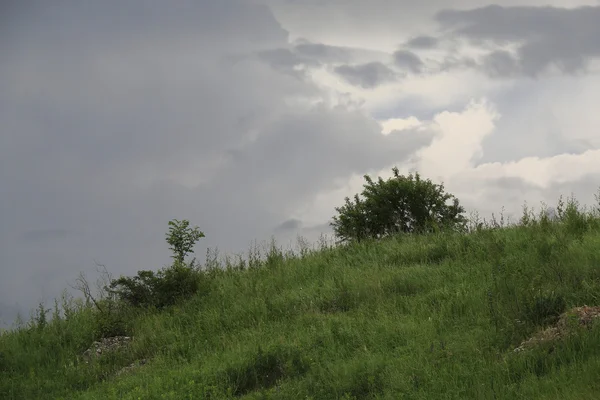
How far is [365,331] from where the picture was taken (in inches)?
409

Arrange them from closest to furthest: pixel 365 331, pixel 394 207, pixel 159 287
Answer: pixel 365 331 < pixel 159 287 < pixel 394 207

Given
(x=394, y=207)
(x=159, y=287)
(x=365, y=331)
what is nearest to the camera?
(x=365, y=331)

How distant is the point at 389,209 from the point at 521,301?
12.3m

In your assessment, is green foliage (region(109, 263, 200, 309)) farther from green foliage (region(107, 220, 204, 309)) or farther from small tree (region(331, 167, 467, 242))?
small tree (region(331, 167, 467, 242))

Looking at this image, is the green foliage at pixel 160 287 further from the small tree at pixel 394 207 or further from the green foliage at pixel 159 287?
the small tree at pixel 394 207

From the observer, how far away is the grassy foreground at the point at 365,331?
315 inches

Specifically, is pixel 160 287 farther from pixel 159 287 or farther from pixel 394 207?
pixel 394 207

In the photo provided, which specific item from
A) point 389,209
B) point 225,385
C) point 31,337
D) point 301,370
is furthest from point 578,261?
point 31,337

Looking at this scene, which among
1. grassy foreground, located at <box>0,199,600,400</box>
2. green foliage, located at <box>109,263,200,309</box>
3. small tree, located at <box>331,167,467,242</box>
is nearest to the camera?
grassy foreground, located at <box>0,199,600,400</box>

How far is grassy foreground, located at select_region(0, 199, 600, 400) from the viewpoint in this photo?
26.3 ft

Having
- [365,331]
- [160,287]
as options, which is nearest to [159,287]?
[160,287]

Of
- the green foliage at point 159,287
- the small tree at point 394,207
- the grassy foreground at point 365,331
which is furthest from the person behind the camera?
the small tree at point 394,207

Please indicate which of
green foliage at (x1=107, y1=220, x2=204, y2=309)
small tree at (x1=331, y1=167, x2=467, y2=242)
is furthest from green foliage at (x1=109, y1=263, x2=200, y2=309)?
small tree at (x1=331, y1=167, x2=467, y2=242)

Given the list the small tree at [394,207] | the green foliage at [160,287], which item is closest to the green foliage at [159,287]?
the green foliage at [160,287]
